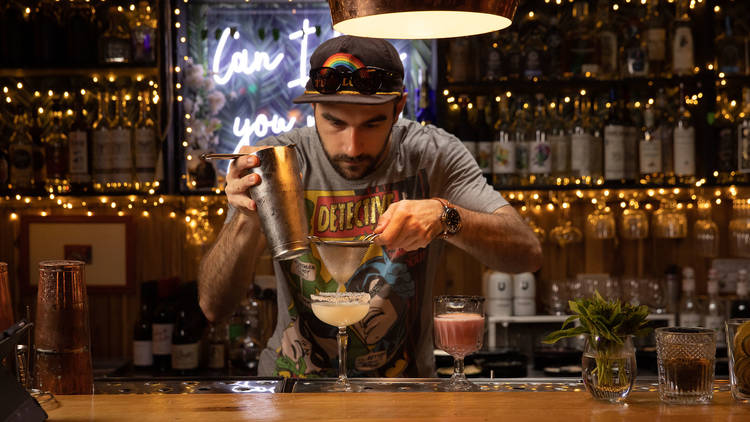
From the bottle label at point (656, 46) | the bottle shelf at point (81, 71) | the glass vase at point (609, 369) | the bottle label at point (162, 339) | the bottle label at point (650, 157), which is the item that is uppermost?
the bottle label at point (656, 46)

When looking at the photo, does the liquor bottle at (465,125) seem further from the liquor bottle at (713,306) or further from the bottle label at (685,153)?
the liquor bottle at (713,306)

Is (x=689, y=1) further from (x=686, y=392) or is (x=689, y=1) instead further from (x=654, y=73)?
(x=686, y=392)

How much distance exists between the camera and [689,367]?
152 cm

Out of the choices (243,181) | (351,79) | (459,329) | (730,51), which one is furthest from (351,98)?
(730,51)

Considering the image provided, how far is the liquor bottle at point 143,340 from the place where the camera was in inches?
139

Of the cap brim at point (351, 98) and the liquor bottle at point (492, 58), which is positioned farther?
the liquor bottle at point (492, 58)

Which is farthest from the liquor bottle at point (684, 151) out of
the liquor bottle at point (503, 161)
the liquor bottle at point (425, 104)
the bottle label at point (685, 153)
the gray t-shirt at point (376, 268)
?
the gray t-shirt at point (376, 268)

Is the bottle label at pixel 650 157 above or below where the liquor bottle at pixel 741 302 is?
above

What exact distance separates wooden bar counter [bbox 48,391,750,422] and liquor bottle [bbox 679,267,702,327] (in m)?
2.17

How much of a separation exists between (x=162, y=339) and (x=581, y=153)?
187 centimetres

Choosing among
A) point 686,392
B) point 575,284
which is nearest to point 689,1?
point 575,284

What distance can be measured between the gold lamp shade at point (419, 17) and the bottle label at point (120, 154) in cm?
229

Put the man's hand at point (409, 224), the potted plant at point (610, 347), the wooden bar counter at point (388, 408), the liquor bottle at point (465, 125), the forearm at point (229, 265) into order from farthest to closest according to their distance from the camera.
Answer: the liquor bottle at point (465, 125), the forearm at point (229, 265), the man's hand at point (409, 224), the potted plant at point (610, 347), the wooden bar counter at point (388, 408)

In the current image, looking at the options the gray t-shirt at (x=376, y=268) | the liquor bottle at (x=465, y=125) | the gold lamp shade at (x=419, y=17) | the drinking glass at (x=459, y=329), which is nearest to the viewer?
the gold lamp shade at (x=419, y=17)
